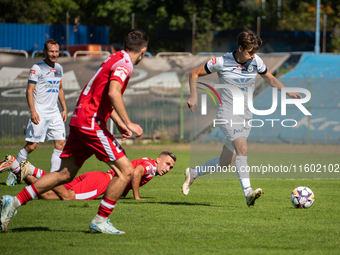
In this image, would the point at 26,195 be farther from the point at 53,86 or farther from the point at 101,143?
the point at 53,86

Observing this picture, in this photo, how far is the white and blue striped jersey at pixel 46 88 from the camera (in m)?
8.59

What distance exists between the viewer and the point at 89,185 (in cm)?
719

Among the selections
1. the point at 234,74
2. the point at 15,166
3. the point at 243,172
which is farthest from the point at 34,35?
the point at 243,172

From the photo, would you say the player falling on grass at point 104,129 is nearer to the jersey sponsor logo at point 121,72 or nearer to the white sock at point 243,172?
the jersey sponsor logo at point 121,72

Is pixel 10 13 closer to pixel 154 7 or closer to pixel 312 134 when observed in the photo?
pixel 154 7

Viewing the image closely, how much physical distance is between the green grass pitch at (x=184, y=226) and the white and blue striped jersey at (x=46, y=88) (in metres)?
1.52

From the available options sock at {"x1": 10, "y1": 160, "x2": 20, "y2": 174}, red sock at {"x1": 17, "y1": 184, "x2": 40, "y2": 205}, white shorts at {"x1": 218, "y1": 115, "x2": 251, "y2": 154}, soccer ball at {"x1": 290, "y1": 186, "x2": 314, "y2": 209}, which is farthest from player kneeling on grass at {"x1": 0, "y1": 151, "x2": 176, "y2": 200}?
red sock at {"x1": 17, "y1": 184, "x2": 40, "y2": 205}

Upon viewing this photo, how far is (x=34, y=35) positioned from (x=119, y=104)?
2933 centimetres

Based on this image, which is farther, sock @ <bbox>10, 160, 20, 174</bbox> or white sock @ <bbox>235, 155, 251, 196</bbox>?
sock @ <bbox>10, 160, 20, 174</bbox>

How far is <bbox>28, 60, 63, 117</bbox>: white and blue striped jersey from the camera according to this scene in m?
8.59

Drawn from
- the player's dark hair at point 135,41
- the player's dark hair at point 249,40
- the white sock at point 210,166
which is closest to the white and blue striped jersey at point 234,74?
the player's dark hair at point 249,40

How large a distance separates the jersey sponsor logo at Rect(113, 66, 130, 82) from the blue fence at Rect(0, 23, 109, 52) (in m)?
28.1

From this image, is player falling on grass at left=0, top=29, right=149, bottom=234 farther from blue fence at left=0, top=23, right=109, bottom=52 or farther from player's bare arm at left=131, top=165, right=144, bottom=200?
blue fence at left=0, top=23, right=109, bottom=52

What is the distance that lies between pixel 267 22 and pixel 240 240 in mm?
39491
